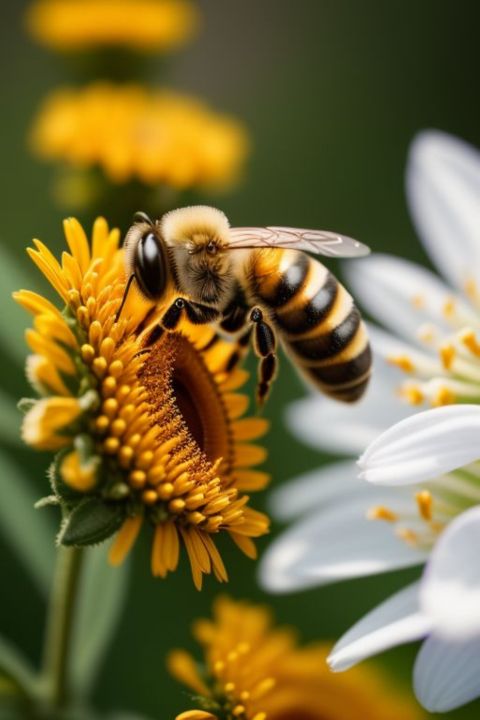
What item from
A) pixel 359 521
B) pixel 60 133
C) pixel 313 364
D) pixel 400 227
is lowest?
pixel 400 227

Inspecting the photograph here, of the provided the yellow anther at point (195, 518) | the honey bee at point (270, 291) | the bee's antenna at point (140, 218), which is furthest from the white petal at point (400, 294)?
the yellow anther at point (195, 518)

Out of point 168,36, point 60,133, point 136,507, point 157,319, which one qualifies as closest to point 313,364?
point 157,319

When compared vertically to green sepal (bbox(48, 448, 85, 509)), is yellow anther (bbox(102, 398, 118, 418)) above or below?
above

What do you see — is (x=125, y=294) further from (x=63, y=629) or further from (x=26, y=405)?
(x=63, y=629)

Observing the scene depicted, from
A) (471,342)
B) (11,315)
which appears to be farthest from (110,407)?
(471,342)

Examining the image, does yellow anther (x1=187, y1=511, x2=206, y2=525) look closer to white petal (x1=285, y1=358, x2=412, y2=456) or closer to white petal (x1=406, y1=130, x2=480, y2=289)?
white petal (x1=285, y1=358, x2=412, y2=456)

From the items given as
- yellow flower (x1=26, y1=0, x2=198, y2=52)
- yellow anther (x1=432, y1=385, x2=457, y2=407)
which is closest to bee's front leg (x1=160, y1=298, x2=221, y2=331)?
yellow anther (x1=432, y1=385, x2=457, y2=407)

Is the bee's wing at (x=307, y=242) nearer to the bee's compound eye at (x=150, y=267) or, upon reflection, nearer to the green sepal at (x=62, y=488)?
the bee's compound eye at (x=150, y=267)

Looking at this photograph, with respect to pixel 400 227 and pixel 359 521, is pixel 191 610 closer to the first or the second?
pixel 359 521
